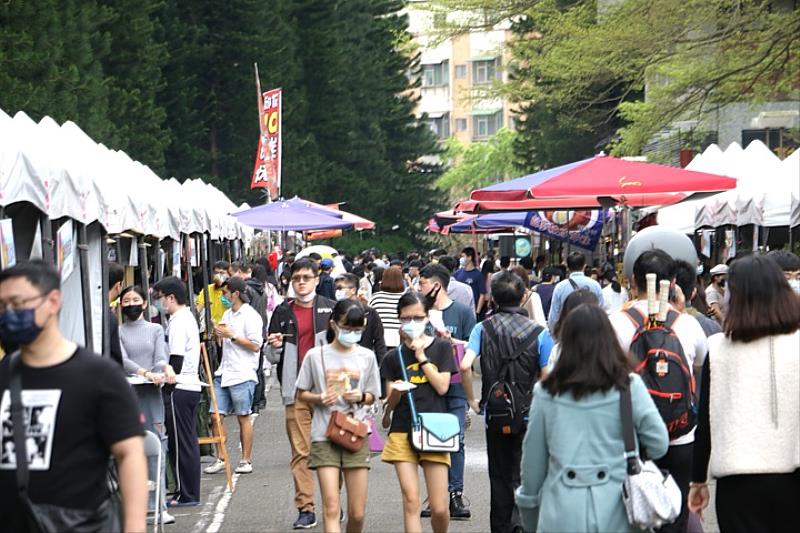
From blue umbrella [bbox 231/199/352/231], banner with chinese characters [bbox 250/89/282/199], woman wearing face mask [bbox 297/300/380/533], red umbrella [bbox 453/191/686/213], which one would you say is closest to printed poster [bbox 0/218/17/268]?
woman wearing face mask [bbox 297/300/380/533]

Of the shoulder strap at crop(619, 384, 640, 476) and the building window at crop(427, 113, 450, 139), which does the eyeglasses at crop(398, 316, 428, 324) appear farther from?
the building window at crop(427, 113, 450, 139)

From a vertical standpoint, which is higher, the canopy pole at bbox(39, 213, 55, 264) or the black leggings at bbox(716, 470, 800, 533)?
the canopy pole at bbox(39, 213, 55, 264)

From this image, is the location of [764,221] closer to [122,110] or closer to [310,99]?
[122,110]

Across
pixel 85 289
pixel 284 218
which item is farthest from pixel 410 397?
pixel 284 218

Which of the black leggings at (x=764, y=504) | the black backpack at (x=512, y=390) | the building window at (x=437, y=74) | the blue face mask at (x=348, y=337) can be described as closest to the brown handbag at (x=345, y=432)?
the blue face mask at (x=348, y=337)

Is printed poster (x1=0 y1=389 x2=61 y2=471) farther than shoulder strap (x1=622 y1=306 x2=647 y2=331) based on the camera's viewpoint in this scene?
No

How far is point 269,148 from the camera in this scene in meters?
36.5

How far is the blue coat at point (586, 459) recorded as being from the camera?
5828mm

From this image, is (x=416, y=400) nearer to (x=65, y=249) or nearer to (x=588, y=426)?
(x=65, y=249)

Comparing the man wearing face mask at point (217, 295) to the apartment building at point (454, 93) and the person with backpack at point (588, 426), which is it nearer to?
the person with backpack at point (588, 426)

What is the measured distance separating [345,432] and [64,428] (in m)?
4.05

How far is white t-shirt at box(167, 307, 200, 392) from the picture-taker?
450 inches

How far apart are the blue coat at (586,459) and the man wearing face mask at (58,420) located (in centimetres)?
168

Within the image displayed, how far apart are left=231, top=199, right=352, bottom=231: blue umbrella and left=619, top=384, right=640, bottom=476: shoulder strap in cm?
1777
